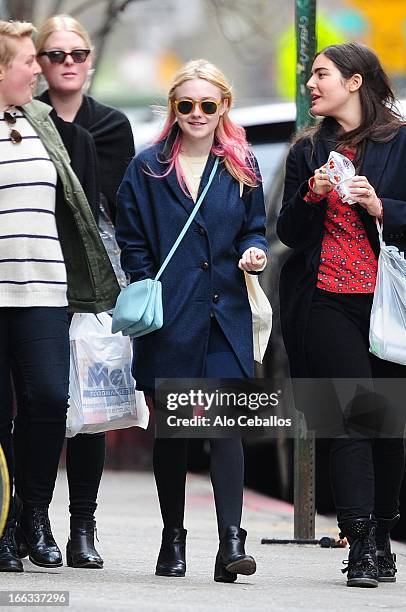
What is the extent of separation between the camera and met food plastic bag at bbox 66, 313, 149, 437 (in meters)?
6.33

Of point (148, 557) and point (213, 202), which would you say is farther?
point (148, 557)

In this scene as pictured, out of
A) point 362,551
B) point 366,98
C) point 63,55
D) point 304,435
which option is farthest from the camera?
point 304,435

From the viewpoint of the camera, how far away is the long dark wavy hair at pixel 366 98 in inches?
243

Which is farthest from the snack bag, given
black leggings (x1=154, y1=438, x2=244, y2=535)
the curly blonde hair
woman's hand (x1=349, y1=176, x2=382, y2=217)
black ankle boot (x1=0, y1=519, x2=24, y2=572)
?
black ankle boot (x1=0, y1=519, x2=24, y2=572)

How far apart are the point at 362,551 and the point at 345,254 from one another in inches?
40.9

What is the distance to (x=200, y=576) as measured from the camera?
6258 mm

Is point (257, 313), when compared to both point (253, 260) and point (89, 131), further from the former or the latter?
point (89, 131)

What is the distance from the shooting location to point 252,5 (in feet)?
43.0

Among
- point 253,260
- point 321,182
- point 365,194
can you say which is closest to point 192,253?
point 253,260

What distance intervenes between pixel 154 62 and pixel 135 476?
38.1 metres

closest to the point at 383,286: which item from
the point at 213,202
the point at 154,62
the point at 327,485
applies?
the point at 213,202

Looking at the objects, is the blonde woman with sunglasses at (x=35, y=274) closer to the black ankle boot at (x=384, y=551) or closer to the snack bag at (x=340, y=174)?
the snack bag at (x=340, y=174)

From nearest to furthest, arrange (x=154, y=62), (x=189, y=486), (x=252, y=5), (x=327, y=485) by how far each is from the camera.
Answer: (x=327, y=485), (x=189, y=486), (x=252, y=5), (x=154, y=62)

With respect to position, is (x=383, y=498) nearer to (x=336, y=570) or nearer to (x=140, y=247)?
(x=336, y=570)
